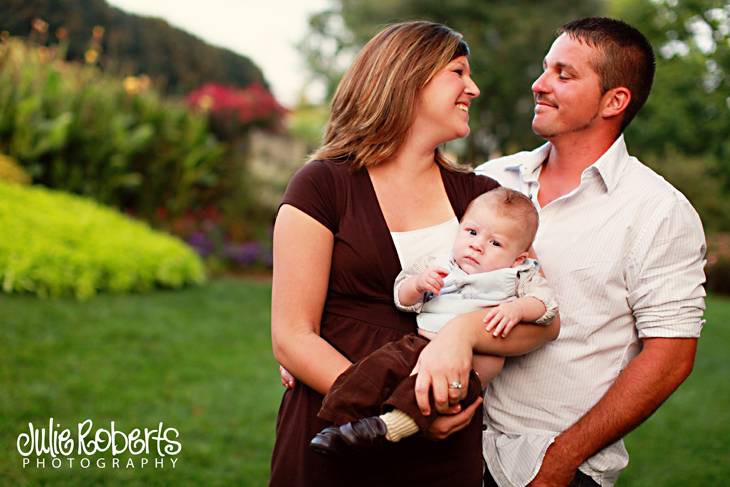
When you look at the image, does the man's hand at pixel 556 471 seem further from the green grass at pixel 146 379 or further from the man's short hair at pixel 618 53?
the green grass at pixel 146 379

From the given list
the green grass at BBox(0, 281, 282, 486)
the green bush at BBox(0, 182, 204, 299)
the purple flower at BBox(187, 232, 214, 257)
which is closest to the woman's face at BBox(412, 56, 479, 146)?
the green grass at BBox(0, 281, 282, 486)

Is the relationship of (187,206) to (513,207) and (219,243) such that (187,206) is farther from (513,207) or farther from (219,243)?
(513,207)

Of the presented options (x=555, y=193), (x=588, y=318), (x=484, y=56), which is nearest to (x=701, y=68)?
(x=555, y=193)

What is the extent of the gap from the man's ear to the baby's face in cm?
77

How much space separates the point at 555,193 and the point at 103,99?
28.3ft

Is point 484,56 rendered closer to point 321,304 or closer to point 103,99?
point 103,99

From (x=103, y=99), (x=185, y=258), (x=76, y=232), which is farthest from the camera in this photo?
(x=103, y=99)

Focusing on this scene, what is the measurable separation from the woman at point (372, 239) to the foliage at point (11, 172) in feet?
23.3

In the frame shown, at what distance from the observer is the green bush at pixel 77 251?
7.25 m

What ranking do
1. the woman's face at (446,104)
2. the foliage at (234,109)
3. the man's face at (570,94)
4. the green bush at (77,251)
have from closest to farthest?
the woman's face at (446,104) < the man's face at (570,94) < the green bush at (77,251) < the foliage at (234,109)

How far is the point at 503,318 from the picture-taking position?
2.19 metres

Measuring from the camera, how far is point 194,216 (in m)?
11.5

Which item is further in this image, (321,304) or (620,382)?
(620,382)

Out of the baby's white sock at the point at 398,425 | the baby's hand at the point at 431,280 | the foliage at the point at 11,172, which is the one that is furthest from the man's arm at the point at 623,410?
the foliage at the point at 11,172
